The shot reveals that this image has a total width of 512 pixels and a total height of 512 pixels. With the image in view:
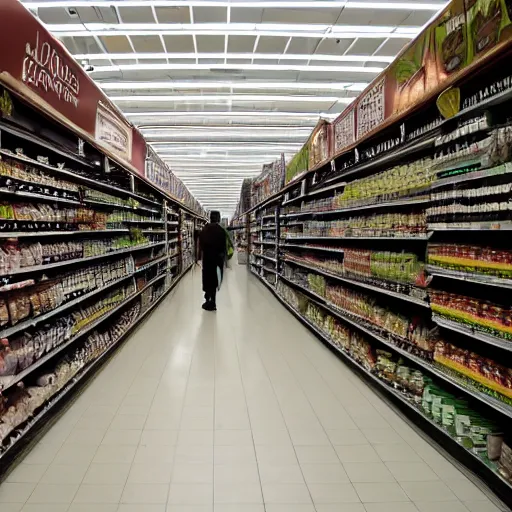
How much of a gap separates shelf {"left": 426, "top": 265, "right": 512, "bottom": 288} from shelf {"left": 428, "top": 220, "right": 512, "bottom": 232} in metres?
0.26

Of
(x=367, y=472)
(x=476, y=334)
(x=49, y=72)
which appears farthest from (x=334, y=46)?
(x=367, y=472)

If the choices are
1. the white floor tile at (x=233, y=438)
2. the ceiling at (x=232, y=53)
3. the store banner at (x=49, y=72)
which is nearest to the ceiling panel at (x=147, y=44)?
the ceiling at (x=232, y=53)

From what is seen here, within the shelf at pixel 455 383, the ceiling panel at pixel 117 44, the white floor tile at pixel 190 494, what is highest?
the ceiling panel at pixel 117 44

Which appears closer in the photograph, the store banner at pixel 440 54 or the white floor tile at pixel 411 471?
the store banner at pixel 440 54

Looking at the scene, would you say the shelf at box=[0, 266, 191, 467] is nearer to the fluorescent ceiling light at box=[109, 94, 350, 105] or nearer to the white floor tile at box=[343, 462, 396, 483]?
the white floor tile at box=[343, 462, 396, 483]

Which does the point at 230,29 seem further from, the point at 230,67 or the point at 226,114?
the point at 226,114

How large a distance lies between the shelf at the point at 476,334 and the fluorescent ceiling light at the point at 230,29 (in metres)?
4.87

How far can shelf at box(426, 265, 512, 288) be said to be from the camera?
79.2 inches

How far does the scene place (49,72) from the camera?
288cm

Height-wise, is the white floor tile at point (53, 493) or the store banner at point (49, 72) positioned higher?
the store banner at point (49, 72)

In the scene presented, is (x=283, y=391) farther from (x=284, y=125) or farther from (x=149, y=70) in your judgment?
(x=284, y=125)

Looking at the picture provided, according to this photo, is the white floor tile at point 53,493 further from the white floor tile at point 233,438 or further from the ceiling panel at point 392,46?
the ceiling panel at point 392,46

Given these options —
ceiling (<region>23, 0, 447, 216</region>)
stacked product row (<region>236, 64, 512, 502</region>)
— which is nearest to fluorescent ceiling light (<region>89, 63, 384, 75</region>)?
ceiling (<region>23, 0, 447, 216</region>)

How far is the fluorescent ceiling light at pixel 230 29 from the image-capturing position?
219 inches
